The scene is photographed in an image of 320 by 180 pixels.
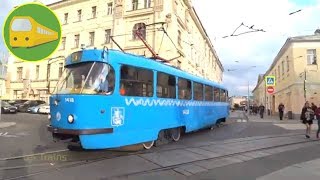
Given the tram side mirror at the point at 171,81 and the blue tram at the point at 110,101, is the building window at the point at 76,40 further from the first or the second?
the blue tram at the point at 110,101

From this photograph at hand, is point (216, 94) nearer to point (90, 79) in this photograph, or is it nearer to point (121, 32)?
point (90, 79)

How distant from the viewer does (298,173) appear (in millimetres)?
9367

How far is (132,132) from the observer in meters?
11.4

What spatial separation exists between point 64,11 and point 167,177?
149ft

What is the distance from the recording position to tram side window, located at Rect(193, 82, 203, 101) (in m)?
17.6

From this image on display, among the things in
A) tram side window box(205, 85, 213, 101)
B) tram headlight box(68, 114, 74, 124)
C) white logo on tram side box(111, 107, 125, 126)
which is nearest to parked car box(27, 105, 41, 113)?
tram side window box(205, 85, 213, 101)

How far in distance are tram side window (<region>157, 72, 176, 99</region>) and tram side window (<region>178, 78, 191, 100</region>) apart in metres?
0.73

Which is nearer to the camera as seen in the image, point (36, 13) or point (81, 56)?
point (36, 13)

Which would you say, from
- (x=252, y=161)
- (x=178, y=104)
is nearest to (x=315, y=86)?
(x=178, y=104)

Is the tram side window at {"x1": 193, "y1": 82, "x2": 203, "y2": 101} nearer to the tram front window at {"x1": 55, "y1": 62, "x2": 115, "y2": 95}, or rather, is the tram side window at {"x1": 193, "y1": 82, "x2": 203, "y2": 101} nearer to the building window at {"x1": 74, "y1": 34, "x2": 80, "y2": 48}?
the tram front window at {"x1": 55, "y1": 62, "x2": 115, "y2": 95}

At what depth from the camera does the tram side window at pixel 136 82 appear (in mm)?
11203

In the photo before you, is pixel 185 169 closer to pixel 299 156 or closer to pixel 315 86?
pixel 299 156

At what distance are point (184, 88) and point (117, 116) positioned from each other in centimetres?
566

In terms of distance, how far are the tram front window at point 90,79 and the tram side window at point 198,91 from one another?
291 inches
